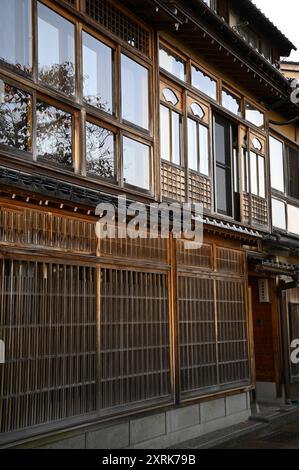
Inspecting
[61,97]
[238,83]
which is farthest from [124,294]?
[238,83]

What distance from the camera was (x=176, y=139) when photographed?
12953mm

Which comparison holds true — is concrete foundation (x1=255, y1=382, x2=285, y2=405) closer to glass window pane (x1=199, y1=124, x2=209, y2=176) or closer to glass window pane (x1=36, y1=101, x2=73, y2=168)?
glass window pane (x1=199, y1=124, x2=209, y2=176)

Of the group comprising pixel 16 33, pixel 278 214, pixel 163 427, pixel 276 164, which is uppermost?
pixel 276 164

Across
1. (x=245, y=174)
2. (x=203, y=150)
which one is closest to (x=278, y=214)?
(x=245, y=174)

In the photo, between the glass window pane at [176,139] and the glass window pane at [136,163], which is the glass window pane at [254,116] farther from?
the glass window pane at [136,163]

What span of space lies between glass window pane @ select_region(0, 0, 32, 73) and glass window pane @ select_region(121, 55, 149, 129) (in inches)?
101

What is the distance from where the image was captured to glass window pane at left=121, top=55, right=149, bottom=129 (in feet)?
37.2

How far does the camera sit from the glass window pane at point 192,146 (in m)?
13.4

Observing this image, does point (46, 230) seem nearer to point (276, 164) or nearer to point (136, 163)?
point (136, 163)

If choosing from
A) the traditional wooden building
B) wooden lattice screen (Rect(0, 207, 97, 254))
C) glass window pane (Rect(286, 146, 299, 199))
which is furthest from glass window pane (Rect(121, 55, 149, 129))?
glass window pane (Rect(286, 146, 299, 199))

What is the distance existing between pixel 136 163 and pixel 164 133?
143cm

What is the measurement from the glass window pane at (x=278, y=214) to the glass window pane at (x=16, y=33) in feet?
34.7

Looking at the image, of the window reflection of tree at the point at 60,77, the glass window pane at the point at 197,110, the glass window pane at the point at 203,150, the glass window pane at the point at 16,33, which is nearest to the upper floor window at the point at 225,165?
the glass window pane at the point at 203,150
